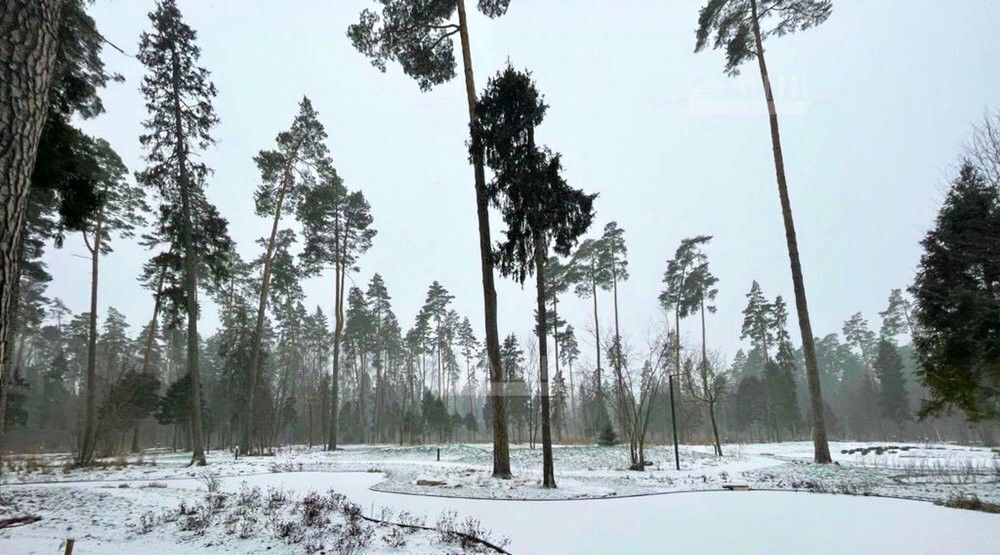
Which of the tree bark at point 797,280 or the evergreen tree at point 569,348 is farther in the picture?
the evergreen tree at point 569,348

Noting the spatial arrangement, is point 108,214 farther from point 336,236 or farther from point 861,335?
point 861,335

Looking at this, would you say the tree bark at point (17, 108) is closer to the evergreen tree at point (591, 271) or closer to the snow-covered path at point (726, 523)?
the snow-covered path at point (726, 523)

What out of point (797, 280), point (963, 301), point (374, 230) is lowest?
point (963, 301)

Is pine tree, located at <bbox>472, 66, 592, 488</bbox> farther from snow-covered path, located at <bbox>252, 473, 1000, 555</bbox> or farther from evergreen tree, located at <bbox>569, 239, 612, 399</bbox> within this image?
evergreen tree, located at <bbox>569, 239, 612, 399</bbox>

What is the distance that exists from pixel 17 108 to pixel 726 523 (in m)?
7.36

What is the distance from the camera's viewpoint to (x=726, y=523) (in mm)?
5898

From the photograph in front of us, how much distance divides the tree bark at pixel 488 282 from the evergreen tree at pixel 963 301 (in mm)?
9939

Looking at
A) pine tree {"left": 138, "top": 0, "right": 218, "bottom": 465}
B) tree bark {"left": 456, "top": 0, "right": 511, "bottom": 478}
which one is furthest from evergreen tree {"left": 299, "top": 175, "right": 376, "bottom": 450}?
tree bark {"left": 456, "top": 0, "right": 511, "bottom": 478}

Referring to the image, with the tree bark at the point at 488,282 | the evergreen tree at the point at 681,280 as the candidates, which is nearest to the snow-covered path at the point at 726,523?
the tree bark at the point at 488,282

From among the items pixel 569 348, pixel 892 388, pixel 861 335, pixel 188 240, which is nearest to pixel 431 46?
pixel 188 240

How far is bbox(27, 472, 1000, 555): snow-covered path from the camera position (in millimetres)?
4785

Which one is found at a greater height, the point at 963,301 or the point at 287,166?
the point at 287,166

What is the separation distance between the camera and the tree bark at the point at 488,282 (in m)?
11.0

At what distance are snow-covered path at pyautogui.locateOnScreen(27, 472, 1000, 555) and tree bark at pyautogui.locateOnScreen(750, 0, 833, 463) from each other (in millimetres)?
6657
